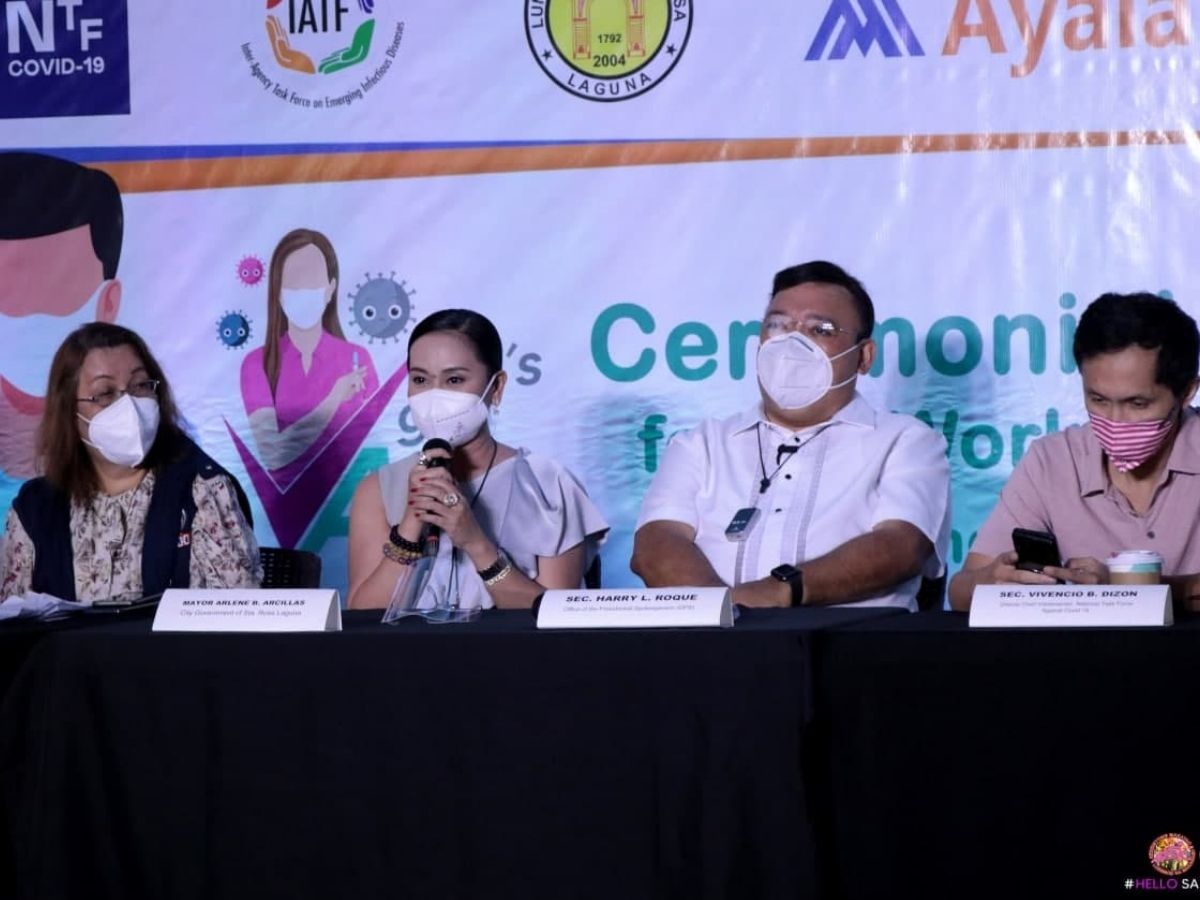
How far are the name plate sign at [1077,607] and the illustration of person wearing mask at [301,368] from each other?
2.53 m

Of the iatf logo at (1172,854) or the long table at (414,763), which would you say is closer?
the iatf logo at (1172,854)

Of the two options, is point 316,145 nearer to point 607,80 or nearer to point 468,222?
point 468,222

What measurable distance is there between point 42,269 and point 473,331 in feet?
5.57

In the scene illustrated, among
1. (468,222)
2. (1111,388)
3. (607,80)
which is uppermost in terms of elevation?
(607,80)

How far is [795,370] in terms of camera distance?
338cm

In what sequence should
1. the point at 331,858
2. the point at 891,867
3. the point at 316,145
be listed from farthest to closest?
the point at 316,145
the point at 331,858
the point at 891,867

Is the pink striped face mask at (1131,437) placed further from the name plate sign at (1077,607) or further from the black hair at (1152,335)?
the name plate sign at (1077,607)

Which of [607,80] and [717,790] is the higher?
[607,80]

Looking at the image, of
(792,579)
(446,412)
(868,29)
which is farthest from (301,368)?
(792,579)

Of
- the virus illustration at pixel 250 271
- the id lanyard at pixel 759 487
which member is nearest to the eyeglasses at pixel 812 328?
the id lanyard at pixel 759 487

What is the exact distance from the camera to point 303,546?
14.3 ft

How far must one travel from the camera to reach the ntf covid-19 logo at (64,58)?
14.8 ft

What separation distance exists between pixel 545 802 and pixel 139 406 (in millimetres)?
1779

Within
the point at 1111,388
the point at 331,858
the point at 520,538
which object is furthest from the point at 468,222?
the point at 331,858
